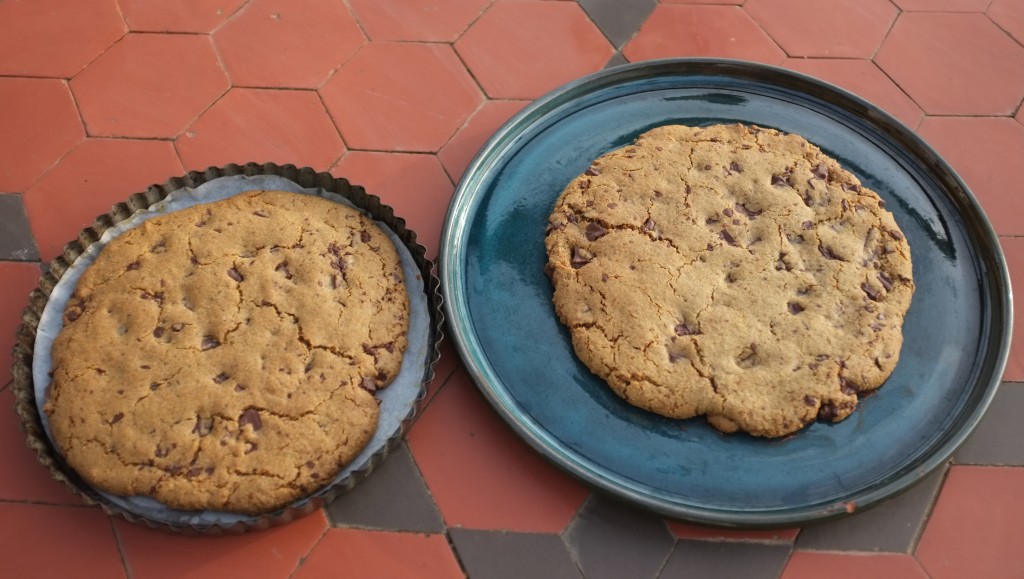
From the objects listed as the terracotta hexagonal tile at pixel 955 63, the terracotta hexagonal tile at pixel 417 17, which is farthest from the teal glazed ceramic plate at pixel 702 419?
the terracotta hexagonal tile at pixel 417 17

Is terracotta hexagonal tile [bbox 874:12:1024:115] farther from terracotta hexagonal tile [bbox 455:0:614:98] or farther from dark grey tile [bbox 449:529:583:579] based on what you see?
dark grey tile [bbox 449:529:583:579]

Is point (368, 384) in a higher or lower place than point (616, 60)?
lower

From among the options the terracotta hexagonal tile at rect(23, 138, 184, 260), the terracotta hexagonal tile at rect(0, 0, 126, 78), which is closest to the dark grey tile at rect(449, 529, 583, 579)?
the terracotta hexagonal tile at rect(23, 138, 184, 260)

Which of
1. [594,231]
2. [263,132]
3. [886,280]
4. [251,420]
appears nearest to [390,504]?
[251,420]

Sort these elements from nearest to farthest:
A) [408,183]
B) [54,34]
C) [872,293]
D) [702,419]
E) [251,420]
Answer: [251,420] < [702,419] < [872,293] < [408,183] < [54,34]

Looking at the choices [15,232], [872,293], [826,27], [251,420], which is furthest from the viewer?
[826,27]

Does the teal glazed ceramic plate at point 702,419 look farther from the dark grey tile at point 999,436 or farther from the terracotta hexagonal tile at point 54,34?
the terracotta hexagonal tile at point 54,34

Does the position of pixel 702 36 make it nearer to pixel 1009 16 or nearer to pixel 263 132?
pixel 1009 16
